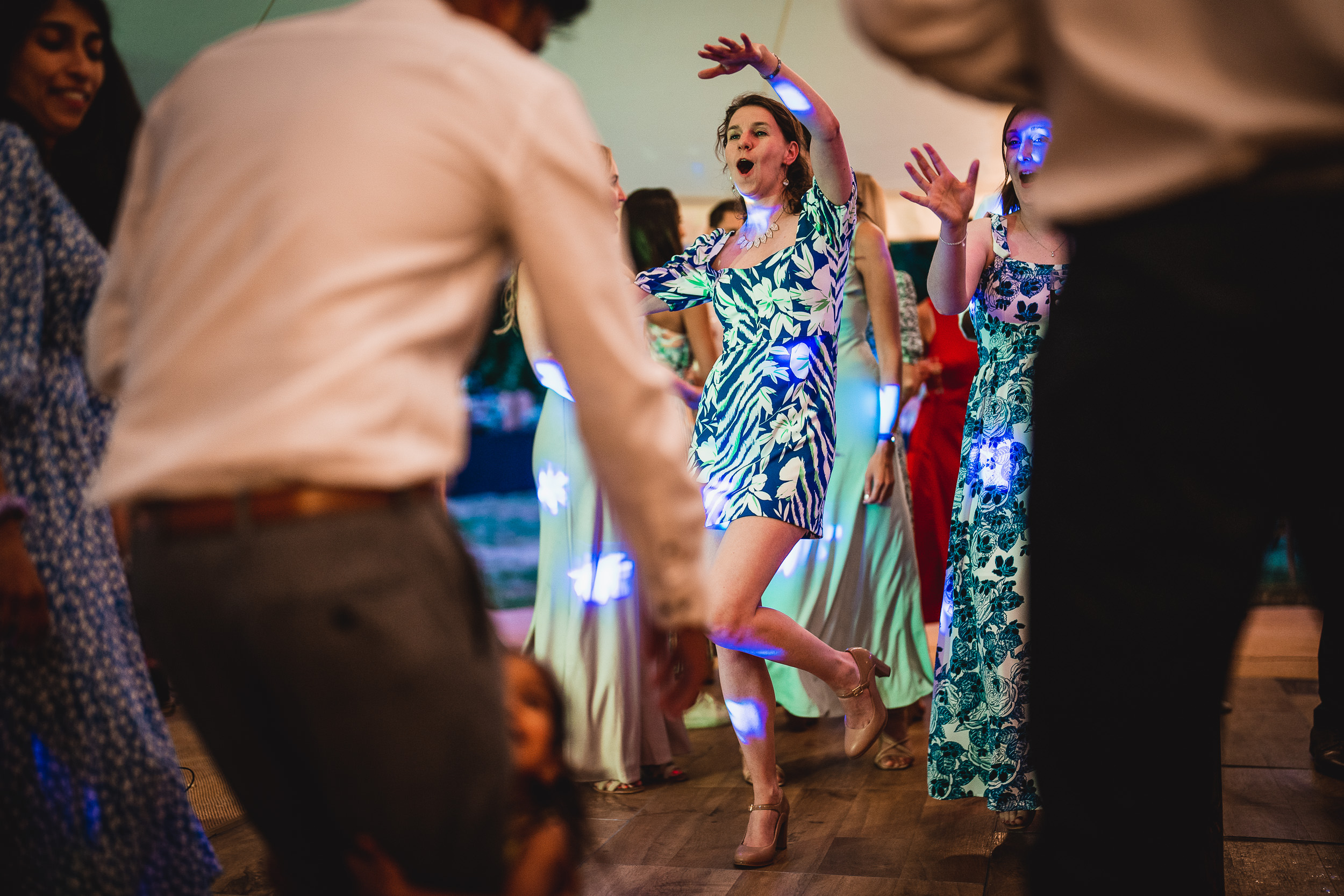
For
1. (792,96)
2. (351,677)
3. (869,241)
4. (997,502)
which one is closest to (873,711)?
(997,502)

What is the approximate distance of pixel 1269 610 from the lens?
190 inches

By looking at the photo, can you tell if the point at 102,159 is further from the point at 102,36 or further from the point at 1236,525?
the point at 1236,525

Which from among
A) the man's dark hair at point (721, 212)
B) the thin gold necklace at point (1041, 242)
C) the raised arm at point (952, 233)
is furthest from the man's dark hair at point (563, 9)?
the man's dark hair at point (721, 212)

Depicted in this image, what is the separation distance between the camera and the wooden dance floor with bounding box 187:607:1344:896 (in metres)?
1.97

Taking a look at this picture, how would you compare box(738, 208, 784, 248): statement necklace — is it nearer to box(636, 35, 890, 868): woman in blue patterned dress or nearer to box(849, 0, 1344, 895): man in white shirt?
box(636, 35, 890, 868): woman in blue patterned dress

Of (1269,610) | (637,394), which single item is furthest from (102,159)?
(1269,610)

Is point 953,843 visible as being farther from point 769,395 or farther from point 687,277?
point 687,277

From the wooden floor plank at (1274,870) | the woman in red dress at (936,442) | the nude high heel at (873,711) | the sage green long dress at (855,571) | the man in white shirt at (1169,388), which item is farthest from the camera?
the woman in red dress at (936,442)

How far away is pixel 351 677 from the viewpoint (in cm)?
74

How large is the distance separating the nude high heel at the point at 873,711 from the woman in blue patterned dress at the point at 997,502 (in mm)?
201

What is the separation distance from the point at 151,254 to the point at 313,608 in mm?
321

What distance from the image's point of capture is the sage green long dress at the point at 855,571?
328cm

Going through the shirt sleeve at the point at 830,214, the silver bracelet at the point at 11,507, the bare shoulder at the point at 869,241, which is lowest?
the silver bracelet at the point at 11,507

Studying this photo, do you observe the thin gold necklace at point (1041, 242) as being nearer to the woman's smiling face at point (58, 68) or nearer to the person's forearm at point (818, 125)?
the person's forearm at point (818, 125)
